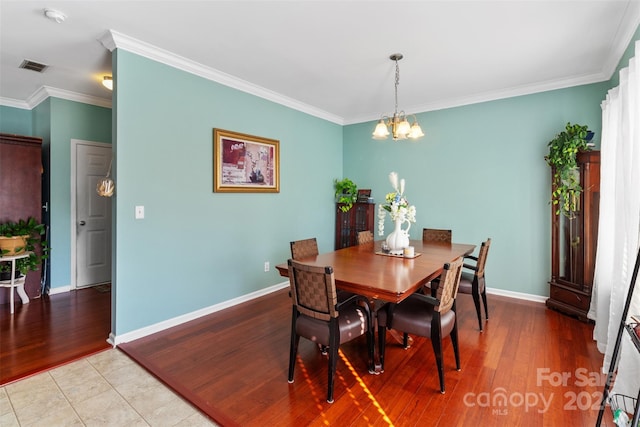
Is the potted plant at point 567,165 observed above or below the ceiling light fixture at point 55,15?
below

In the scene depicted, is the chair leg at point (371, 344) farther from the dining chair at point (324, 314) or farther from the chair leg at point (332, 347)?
the chair leg at point (332, 347)

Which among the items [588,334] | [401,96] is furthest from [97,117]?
[588,334]

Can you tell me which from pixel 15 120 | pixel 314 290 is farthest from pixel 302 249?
pixel 15 120

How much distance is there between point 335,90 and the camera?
3938 millimetres

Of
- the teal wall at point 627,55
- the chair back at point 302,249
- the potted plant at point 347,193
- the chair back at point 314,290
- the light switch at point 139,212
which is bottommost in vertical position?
the chair back at point 314,290

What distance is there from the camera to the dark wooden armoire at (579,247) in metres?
3.11

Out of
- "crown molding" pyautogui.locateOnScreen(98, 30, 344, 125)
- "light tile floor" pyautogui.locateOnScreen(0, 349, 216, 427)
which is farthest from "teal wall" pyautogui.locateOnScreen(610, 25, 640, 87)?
"light tile floor" pyautogui.locateOnScreen(0, 349, 216, 427)

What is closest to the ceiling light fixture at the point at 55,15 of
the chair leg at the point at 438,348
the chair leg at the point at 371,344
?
the chair leg at the point at 371,344

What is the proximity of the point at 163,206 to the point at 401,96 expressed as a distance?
3168mm

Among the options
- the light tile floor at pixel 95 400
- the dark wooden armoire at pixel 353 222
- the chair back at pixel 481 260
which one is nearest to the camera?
the light tile floor at pixel 95 400

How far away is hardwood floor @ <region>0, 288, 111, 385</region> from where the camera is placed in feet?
7.90

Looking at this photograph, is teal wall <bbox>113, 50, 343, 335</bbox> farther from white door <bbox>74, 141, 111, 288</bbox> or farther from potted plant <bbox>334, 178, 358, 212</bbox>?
white door <bbox>74, 141, 111, 288</bbox>

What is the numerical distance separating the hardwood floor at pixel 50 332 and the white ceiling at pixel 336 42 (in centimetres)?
256

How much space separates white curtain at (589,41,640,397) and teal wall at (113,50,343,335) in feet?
10.9
